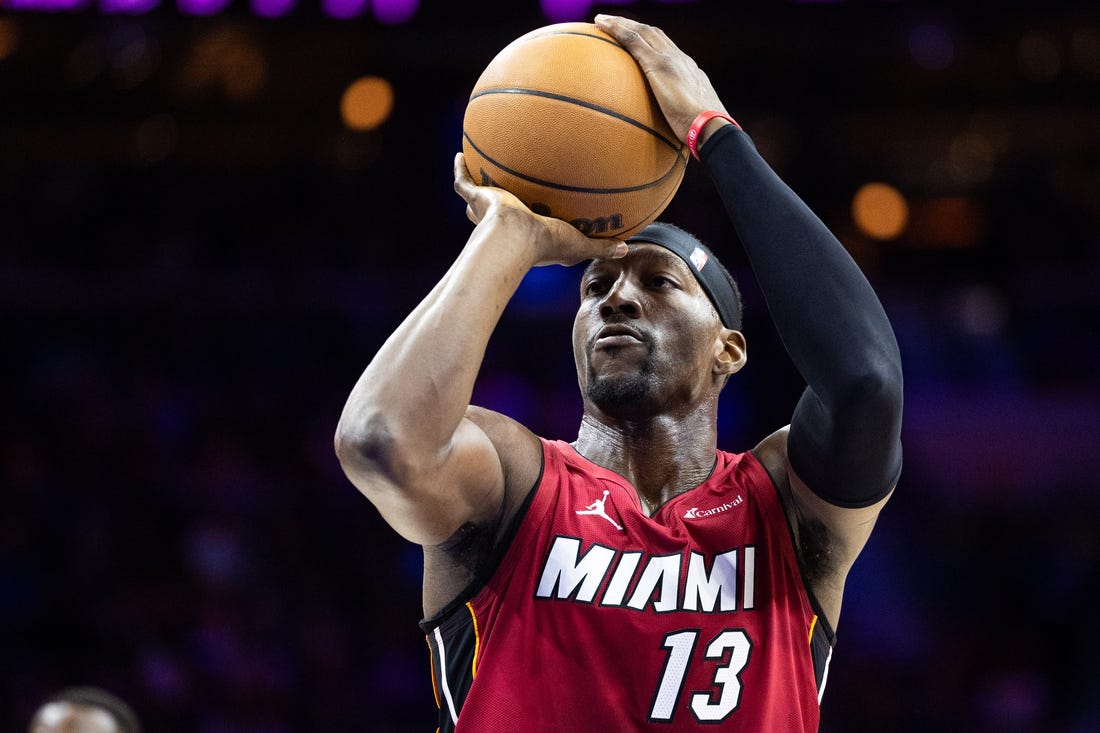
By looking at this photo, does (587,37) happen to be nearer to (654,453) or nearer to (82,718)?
(654,453)

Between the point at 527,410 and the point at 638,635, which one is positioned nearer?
the point at 638,635

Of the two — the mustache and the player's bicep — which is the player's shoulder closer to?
the mustache

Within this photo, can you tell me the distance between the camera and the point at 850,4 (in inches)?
488

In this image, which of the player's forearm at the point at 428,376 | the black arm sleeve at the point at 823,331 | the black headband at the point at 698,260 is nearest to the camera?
the player's forearm at the point at 428,376

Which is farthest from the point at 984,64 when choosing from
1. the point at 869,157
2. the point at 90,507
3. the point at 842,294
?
the point at 842,294

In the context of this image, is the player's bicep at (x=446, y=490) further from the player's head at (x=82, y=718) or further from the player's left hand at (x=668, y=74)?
the player's head at (x=82, y=718)

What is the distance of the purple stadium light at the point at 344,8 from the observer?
12086 mm

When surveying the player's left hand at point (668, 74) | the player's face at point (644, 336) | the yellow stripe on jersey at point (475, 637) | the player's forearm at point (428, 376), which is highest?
the player's left hand at point (668, 74)

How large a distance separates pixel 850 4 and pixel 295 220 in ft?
20.8

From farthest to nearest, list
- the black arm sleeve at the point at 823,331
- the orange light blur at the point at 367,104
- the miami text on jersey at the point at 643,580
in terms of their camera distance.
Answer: the orange light blur at the point at 367,104, the miami text on jersey at the point at 643,580, the black arm sleeve at the point at 823,331

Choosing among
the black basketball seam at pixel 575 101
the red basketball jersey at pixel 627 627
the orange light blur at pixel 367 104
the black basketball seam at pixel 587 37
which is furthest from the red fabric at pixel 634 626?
the orange light blur at pixel 367 104

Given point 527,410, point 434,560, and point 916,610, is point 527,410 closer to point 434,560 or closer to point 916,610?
point 916,610

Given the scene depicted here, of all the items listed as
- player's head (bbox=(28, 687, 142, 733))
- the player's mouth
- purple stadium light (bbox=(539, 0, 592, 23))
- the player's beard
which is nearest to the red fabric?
the player's beard

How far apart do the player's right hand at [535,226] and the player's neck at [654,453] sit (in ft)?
2.03
